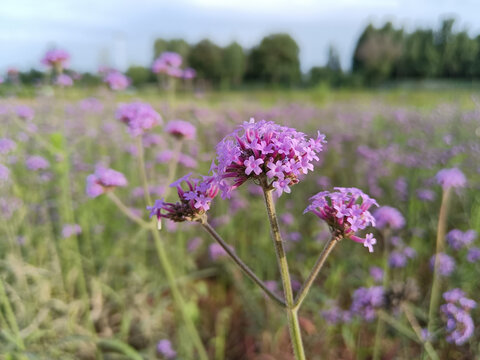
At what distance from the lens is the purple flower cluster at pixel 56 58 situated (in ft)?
10.4

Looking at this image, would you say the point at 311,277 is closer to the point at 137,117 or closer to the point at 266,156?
the point at 266,156

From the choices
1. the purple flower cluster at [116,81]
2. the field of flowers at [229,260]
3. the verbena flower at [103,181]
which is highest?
the purple flower cluster at [116,81]

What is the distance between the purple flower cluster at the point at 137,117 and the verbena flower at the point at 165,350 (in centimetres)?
133

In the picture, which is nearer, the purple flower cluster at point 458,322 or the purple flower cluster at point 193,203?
the purple flower cluster at point 193,203

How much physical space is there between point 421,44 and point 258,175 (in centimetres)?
1257

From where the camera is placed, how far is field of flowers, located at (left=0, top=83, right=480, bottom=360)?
1620mm

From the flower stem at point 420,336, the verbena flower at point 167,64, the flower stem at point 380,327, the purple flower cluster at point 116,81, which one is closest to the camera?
the flower stem at point 420,336

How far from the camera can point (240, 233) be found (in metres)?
4.03

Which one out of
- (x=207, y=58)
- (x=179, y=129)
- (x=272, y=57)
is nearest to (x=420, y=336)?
(x=179, y=129)

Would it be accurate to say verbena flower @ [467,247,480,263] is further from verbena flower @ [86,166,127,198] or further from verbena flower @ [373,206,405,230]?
verbena flower @ [86,166,127,198]

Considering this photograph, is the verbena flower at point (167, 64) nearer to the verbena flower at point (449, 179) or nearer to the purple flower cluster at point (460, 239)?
the verbena flower at point (449, 179)

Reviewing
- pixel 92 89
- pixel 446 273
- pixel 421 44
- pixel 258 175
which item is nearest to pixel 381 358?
pixel 446 273

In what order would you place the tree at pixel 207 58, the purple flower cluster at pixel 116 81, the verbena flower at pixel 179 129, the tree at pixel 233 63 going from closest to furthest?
the verbena flower at pixel 179 129 → the purple flower cluster at pixel 116 81 → the tree at pixel 207 58 → the tree at pixel 233 63

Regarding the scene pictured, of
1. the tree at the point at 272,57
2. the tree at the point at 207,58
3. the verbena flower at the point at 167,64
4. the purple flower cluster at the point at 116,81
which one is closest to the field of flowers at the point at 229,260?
the purple flower cluster at the point at 116,81
